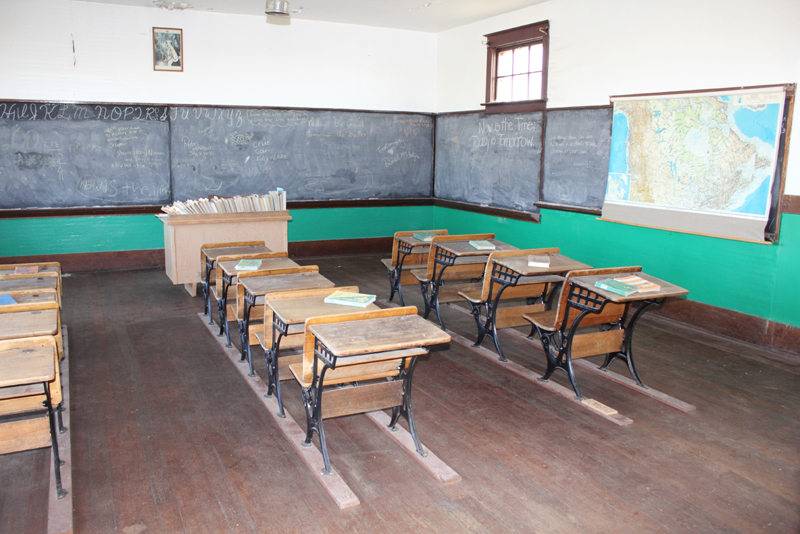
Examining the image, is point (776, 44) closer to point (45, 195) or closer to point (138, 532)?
point (138, 532)

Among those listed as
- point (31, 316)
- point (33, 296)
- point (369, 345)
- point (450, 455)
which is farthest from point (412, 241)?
point (31, 316)

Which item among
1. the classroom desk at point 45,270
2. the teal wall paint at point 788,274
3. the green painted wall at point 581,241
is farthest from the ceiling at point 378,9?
the classroom desk at point 45,270

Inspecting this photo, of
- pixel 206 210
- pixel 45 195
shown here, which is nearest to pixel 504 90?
pixel 206 210

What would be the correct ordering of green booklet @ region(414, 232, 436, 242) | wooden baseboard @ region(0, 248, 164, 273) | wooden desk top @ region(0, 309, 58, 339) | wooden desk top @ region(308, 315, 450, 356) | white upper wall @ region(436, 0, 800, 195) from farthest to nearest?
wooden baseboard @ region(0, 248, 164, 273), green booklet @ region(414, 232, 436, 242), white upper wall @ region(436, 0, 800, 195), wooden desk top @ region(0, 309, 58, 339), wooden desk top @ region(308, 315, 450, 356)

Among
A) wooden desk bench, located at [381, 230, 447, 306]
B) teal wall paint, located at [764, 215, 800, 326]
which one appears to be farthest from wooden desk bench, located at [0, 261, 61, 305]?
teal wall paint, located at [764, 215, 800, 326]

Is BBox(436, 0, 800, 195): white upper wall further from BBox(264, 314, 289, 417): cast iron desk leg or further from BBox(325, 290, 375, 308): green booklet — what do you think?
BBox(264, 314, 289, 417): cast iron desk leg

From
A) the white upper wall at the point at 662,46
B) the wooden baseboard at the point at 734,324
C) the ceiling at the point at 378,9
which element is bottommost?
the wooden baseboard at the point at 734,324

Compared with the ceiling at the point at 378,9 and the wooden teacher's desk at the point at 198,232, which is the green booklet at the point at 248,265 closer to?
the wooden teacher's desk at the point at 198,232

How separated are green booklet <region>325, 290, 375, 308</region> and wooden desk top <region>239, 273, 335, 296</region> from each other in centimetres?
34

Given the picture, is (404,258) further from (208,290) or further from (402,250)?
(208,290)

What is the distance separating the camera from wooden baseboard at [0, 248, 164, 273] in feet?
21.2

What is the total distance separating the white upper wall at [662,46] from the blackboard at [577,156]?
16 centimetres

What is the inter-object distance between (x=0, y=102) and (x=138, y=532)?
5650 mm

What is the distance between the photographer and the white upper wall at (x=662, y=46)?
4.14 meters
